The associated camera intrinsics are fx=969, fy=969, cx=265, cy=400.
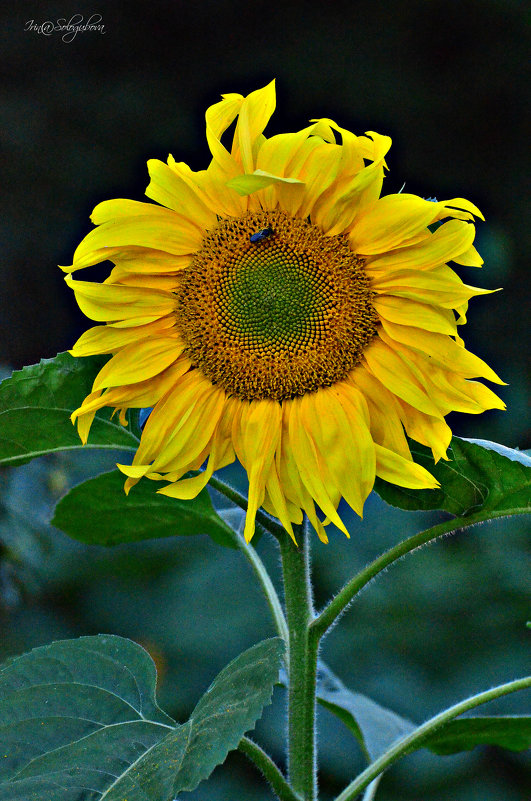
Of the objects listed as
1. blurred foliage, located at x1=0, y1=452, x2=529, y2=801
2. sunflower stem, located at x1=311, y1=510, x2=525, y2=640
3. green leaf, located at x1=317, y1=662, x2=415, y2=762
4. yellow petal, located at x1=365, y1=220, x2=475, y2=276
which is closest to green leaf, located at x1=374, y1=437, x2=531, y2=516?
sunflower stem, located at x1=311, y1=510, x2=525, y2=640

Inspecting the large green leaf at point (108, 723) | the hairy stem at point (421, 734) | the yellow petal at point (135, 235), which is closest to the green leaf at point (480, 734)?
the hairy stem at point (421, 734)

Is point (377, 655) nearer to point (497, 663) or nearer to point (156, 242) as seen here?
point (497, 663)

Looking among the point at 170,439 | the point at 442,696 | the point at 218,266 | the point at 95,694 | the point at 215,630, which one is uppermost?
the point at 218,266

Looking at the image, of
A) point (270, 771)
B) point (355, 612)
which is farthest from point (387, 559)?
point (355, 612)

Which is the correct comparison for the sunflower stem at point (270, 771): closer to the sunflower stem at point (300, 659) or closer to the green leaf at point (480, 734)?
the sunflower stem at point (300, 659)

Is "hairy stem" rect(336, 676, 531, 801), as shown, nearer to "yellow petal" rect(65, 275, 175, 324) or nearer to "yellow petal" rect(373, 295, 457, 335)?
"yellow petal" rect(373, 295, 457, 335)

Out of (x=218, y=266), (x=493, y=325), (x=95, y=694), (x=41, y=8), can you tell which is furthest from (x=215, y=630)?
(x=41, y=8)
